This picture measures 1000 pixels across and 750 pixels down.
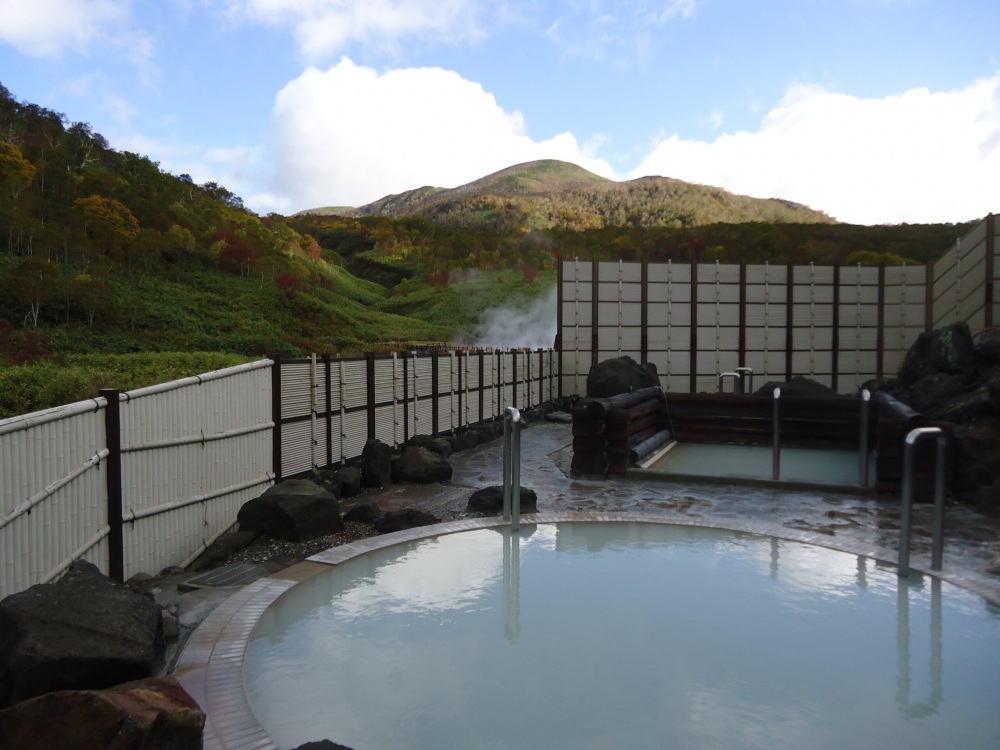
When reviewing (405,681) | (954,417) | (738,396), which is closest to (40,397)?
(405,681)

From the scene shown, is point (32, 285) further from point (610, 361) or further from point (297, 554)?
point (297, 554)

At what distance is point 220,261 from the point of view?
4519cm

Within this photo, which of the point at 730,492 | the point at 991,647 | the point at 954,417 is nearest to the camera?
the point at 991,647

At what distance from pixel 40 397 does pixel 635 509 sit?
278 inches

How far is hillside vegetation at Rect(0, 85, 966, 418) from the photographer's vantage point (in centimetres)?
2795

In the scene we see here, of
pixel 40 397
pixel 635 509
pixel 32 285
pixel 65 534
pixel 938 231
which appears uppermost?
pixel 938 231

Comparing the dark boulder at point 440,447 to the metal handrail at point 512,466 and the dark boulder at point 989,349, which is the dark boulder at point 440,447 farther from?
the dark boulder at point 989,349

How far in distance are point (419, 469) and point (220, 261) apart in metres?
40.8

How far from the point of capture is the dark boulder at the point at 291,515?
6.37m

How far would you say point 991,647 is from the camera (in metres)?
4.27

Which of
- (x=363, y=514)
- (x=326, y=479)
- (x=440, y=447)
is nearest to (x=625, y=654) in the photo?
(x=363, y=514)

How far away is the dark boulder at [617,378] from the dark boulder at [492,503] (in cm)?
956

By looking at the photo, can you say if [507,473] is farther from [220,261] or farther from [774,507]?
[220,261]

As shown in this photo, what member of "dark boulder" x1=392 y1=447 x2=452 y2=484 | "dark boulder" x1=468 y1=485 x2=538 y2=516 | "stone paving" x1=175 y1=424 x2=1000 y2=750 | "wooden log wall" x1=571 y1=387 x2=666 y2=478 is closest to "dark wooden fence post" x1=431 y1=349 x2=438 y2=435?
"stone paving" x1=175 y1=424 x2=1000 y2=750
